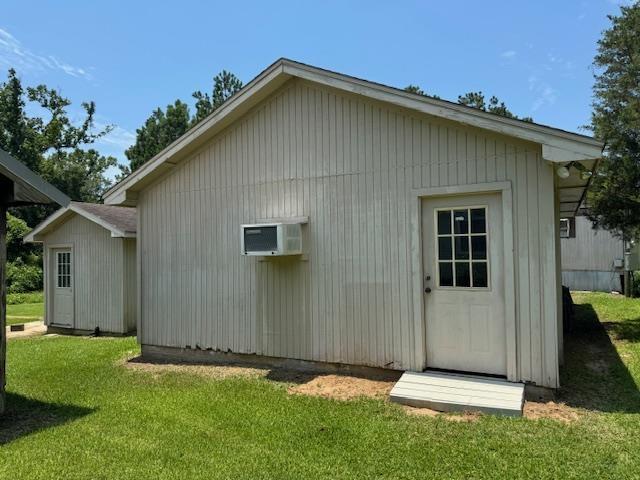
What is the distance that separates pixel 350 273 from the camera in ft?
19.1

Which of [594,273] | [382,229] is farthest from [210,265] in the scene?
[594,273]

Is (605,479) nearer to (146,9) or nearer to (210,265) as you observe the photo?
(210,265)

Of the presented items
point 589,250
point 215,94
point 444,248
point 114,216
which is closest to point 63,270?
point 114,216

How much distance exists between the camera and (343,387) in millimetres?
5348

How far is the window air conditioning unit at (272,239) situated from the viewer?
5832 mm

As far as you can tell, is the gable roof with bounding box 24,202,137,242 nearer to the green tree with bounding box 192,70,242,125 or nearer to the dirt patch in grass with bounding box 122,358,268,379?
the dirt patch in grass with bounding box 122,358,268,379

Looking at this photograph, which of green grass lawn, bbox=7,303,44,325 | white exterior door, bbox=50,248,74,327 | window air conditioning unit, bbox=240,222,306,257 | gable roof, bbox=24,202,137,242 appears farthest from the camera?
green grass lawn, bbox=7,303,44,325

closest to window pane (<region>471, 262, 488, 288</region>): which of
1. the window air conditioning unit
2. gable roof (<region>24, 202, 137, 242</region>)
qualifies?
the window air conditioning unit

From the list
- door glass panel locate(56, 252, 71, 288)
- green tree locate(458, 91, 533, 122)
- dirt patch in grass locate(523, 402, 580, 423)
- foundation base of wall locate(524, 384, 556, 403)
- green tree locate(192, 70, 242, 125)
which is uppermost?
green tree locate(192, 70, 242, 125)

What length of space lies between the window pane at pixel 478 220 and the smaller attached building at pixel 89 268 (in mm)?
8092

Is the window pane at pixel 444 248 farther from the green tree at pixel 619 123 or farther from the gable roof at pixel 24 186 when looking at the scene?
the green tree at pixel 619 123

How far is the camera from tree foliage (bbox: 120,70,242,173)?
100 feet

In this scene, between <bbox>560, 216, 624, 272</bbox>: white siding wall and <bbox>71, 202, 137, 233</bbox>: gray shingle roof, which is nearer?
<bbox>71, 202, 137, 233</bbox>: gray shingle roof

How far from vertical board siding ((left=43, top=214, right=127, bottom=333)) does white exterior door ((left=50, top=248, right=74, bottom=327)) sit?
0.69 ft
